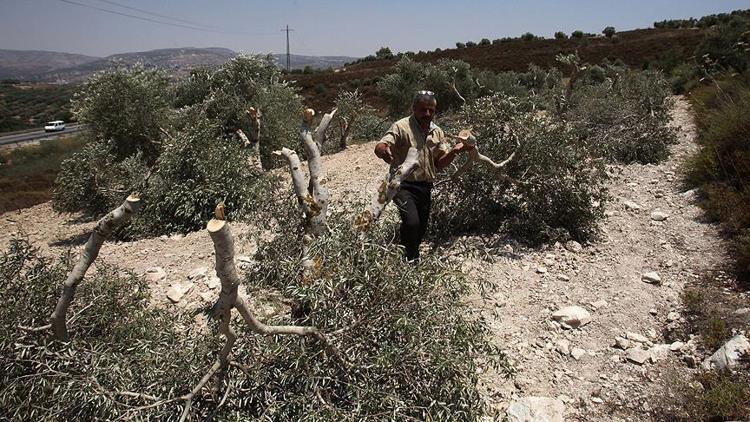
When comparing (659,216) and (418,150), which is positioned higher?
(418,150)

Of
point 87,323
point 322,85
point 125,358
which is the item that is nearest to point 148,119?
point 87,323

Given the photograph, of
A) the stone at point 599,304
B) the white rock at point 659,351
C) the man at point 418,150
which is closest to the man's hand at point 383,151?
the man at point 418,150

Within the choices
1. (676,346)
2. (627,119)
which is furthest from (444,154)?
(627,119)

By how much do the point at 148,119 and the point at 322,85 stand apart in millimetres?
26456

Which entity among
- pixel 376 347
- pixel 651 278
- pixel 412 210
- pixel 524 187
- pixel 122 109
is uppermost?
pixel 122 109

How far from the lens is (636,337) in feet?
11.3

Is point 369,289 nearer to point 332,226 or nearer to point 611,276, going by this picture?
point 332,226

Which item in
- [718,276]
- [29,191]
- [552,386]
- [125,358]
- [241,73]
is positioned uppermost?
[241,73]

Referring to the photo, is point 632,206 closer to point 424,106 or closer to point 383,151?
point 424,106

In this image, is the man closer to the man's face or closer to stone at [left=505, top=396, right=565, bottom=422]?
the man's face

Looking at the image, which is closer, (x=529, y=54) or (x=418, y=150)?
(x=418, y=150)

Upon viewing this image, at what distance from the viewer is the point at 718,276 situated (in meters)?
4.16

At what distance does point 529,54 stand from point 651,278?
112 feet

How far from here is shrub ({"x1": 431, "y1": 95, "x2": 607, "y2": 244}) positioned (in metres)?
5.09
